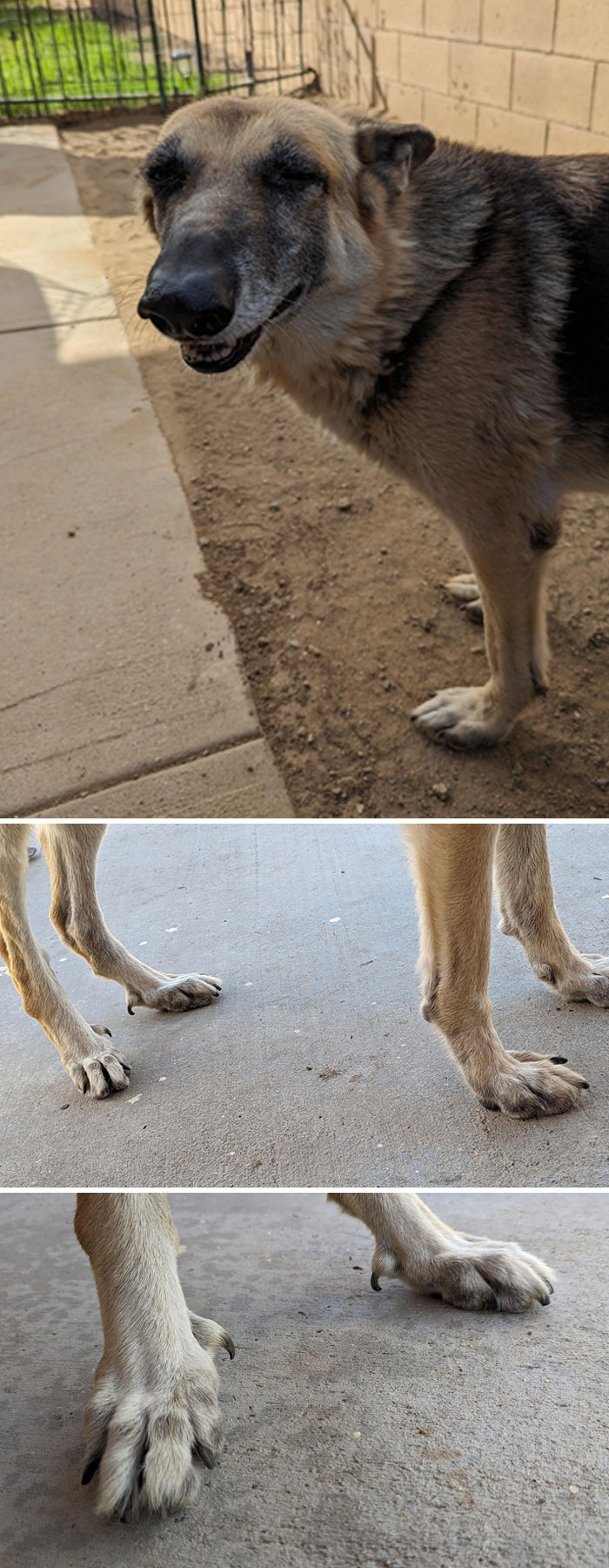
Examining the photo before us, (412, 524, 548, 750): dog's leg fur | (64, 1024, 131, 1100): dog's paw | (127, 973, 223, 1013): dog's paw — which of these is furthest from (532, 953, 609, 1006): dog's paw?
(412, 524, 548, 750): dog's leg fur

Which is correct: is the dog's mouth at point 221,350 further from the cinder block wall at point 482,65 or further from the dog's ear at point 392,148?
the cinder block wall at point 482,65

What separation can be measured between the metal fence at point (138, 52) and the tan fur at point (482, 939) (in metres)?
8.16

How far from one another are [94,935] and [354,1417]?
0.77 m

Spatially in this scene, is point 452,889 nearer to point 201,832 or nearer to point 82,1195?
point 201,832

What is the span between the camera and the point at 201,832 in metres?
1.35

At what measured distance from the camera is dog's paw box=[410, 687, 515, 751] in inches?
114

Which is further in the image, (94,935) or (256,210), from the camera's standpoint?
(256,210)

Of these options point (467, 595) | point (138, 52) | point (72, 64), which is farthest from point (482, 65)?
point (72, 64)

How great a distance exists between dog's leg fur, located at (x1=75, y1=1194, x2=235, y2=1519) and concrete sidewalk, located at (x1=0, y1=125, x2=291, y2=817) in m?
1.25

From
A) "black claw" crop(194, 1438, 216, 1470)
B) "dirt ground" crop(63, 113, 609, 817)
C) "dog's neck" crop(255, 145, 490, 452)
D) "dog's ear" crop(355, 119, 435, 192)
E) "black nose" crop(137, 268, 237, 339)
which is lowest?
"dirt ground" crop(63, 113, 609, 817)

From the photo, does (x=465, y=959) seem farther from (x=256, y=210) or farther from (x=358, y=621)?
(x=358, y=621)

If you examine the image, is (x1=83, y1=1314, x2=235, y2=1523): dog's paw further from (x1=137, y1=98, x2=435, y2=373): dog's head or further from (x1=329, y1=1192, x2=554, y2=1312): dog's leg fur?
(x1=137, y1=98, x2=435, y2=373): dog's head

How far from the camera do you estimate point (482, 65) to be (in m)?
5.59

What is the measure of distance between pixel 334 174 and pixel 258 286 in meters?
0.38
